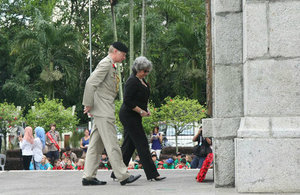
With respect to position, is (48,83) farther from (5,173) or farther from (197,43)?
(5,173)

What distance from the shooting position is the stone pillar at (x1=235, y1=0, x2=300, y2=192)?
5527 millimetres

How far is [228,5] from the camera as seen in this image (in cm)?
630

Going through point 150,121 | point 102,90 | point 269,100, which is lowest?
point 150,121

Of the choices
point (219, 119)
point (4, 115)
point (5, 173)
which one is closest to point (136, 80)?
point (219, 119)

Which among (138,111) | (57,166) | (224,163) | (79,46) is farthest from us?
(79,46)

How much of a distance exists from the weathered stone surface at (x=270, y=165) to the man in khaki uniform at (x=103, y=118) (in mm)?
2116

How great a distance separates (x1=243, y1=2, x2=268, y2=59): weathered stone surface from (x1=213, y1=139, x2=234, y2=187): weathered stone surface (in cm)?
108

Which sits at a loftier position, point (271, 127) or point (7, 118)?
point (271, 127)

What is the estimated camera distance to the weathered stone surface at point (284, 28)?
5.69 metres

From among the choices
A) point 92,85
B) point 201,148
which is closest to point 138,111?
point 92,85

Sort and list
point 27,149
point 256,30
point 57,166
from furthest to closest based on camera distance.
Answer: point 27,149 < point 57,166 < point 256,30

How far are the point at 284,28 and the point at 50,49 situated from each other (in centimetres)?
3190

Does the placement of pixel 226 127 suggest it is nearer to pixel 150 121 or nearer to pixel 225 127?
pixel 225 127

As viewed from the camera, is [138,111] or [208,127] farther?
[138,111]
